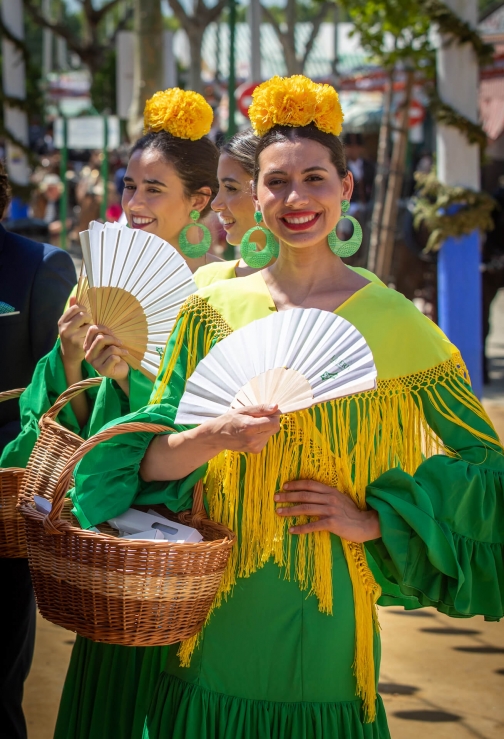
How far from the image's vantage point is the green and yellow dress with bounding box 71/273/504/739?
2.27 metres

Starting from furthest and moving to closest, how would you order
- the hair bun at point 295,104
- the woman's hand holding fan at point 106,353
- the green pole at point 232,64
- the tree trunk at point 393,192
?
the tree trunk at point 393,192, the green pole at point 232,64, the woman's hand holding fan at point 106,353, the hair bun at point 295,104

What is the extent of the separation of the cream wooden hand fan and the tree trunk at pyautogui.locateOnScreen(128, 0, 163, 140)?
23.7 feet

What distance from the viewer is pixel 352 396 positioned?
2322 mm

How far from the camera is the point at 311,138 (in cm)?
245

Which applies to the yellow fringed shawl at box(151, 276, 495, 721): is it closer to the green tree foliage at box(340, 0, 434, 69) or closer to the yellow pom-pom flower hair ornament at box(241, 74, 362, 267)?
the yellow pom-pom flower hair ornament at box(241, 74, 362, 267)

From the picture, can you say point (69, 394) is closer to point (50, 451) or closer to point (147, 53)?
point (50, 451)

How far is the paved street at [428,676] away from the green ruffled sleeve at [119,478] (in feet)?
6.56

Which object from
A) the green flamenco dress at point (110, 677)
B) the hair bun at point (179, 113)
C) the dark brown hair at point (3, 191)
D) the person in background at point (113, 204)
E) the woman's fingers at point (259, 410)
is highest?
the person in background at point (113, 204)

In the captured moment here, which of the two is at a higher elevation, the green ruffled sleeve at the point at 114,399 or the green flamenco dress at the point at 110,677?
the green ruffled sleeve at the point at 114,399

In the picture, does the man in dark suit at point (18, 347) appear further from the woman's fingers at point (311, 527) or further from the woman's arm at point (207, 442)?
the woman's fingers at point (311, 527)

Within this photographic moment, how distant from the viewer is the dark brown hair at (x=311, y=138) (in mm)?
2455

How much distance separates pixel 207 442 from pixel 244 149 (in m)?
1.69

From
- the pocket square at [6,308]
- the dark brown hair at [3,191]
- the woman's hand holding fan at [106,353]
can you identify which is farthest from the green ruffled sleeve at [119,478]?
the dark brown hair at [3,191]

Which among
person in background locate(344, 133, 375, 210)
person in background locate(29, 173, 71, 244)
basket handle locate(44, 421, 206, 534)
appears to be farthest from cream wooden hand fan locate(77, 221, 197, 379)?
person in background locate(29, 173, 71, 244)
